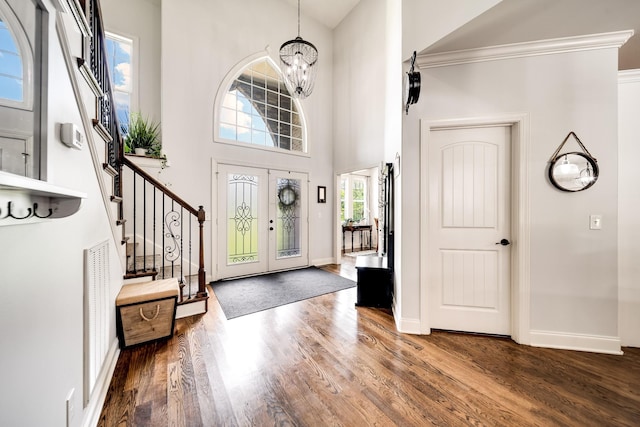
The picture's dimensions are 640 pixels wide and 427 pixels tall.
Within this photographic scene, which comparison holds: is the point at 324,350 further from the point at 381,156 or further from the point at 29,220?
the point at 381,156

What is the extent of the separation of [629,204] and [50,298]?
13.0 feet

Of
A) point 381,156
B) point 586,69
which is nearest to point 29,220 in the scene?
point 586,69

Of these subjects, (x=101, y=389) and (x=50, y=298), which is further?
(x=101, y=389)

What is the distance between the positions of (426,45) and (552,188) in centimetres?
171

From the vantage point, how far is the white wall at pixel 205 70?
12.2ft

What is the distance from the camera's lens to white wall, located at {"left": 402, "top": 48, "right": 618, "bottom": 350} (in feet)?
6.68

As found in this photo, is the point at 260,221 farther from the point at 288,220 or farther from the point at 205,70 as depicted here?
the point at 205,70

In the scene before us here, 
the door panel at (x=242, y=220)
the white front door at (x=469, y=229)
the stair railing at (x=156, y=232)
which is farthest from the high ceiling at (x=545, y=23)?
the door panel at (x=242, y=220)

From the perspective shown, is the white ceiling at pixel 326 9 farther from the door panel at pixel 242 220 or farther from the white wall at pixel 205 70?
the door panel at pixel 242 220

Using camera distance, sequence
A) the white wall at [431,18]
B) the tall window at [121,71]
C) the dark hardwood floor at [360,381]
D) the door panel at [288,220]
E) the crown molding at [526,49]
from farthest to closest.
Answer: the door panel at [288,220]
the tall window at [121,71]
the crown molding at [526,49]
the white wall at [431,18]
the dark hardwood floor at [360,381]

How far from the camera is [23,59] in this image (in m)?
0.80

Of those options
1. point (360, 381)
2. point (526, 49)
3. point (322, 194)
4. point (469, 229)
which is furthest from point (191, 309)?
point (526, 49)

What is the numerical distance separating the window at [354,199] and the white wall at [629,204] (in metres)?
5.48

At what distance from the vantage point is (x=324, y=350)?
209 centimetres
